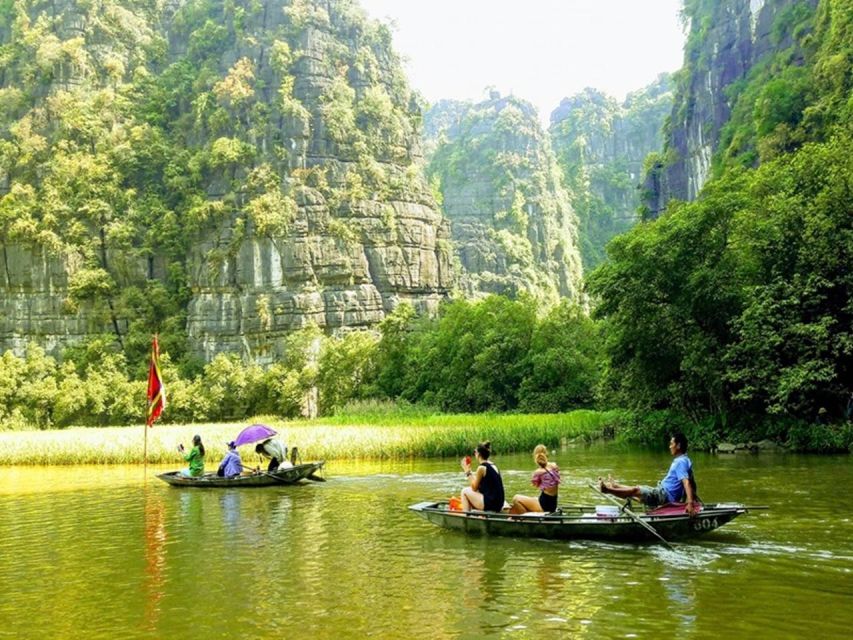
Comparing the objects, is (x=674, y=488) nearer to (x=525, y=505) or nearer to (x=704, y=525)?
(x=704, y=525)

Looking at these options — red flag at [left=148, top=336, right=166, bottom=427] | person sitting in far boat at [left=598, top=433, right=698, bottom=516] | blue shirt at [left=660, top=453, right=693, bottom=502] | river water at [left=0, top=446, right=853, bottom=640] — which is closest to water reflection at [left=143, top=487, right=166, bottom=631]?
river water at [left=0, top=446, right=853, bottom=640]

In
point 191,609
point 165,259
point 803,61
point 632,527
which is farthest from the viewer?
point 165,259

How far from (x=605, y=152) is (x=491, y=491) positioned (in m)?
155

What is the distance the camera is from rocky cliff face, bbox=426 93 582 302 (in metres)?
118

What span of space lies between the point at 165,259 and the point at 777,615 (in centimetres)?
8177

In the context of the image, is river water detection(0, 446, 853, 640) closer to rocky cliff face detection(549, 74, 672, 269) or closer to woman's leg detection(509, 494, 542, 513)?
woman's leg detection(509, 494, 542, 513)

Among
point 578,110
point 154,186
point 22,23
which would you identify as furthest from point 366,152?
point 578,110

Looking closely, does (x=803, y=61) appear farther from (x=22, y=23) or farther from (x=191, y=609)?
(x=22, y=23)

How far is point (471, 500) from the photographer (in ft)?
50.9

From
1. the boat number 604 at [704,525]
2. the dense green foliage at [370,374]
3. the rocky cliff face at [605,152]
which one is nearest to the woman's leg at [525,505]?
the boat number 604 at [704,525]

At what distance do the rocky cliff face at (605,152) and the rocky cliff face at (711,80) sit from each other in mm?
63138

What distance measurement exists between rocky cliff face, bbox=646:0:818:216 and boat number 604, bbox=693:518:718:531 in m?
57.1

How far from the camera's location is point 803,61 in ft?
193

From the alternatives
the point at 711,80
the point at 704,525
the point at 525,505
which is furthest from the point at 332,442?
the point at 711,80
